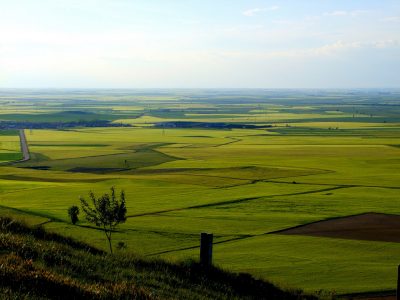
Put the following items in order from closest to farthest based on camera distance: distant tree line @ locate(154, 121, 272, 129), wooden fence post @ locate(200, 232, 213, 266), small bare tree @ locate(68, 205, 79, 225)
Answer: wooden fence post @ locate(200, 232, 213, 266)
small bare tree @ locate(68, 205, 79, 225)
distant tree line @ locate(154, 121, 272, 129)

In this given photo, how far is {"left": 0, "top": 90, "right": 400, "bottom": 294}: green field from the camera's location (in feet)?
96.6

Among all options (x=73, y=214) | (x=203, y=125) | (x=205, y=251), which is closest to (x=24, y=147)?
(x=203, y=125)

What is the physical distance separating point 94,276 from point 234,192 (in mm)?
42548

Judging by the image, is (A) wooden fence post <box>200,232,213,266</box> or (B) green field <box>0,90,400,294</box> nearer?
(A) wooden fence post <box>200,232,213,266</box>

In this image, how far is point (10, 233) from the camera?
13.7 m

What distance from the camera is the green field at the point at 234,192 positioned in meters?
29.4

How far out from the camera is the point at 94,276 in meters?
11.6

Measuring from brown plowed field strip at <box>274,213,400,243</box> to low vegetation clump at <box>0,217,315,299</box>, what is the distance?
2214 cm

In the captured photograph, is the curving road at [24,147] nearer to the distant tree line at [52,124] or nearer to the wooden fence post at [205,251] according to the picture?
the distant tree line at [52,124]

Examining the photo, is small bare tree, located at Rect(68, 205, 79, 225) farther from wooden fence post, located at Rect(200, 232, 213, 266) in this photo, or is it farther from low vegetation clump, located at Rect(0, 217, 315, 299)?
wooden fence post, located at Rect(200, 232, 213, 266)

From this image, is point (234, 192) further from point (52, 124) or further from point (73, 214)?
point (52, 124)

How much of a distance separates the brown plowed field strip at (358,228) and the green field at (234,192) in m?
1.19

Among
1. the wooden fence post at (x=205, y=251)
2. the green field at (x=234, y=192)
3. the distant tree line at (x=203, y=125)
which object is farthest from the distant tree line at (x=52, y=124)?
the wooden fence post at (x=205, y=251)

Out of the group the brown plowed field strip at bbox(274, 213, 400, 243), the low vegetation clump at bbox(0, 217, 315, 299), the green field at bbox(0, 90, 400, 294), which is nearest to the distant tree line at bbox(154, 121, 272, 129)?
the green field at bbox(0, 90, 400, 294)
